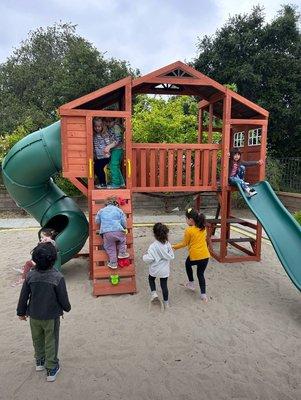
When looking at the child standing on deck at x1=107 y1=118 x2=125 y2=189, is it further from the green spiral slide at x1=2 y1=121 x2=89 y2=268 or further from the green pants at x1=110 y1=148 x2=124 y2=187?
the green spiral slide at x1=2 y1=121 x2=89 y2=268

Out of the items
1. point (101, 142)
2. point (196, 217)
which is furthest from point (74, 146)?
point (196, 217)

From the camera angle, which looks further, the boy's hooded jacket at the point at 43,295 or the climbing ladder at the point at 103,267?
the climbing ladder at the point at 103,267

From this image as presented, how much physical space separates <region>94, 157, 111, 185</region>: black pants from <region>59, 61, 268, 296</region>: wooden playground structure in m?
0.31

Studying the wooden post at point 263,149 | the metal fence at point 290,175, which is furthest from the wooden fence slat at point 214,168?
the metal fence at point 290,175

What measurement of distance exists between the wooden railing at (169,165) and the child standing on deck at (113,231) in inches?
52.6

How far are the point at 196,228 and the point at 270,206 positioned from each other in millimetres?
2108

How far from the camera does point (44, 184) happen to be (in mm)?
6523

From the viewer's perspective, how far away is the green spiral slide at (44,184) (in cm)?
607

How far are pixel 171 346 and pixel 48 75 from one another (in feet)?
84.9

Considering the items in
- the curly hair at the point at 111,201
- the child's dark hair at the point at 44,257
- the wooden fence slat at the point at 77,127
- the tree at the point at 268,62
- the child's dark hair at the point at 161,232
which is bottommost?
the child's dark hair at the point at 161,232

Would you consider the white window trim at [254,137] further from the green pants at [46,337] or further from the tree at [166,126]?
the green pants at [46,337]

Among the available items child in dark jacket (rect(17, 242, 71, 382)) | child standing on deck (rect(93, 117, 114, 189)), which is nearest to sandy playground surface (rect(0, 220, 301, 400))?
child in dark jacket (rect(17, 242, 71, 382))

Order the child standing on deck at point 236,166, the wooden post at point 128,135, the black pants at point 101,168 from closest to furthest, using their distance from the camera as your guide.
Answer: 1. the wooden post at point 128,135
2. the black pants at point 101,168
3. the child standing on deck at point 236,166

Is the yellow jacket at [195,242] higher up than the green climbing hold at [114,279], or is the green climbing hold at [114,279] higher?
the yellow jacket at [195,242]
